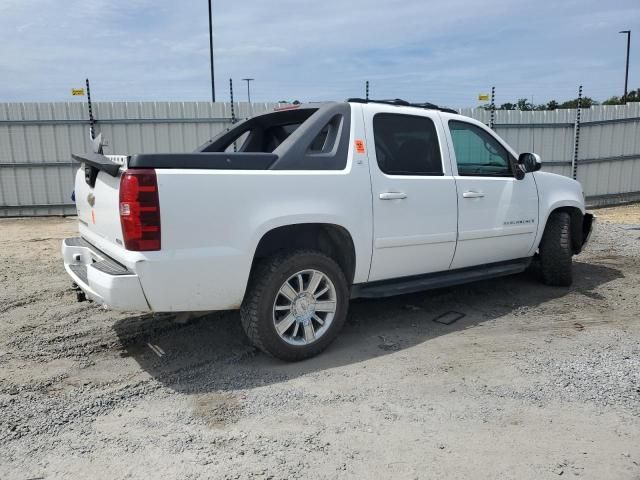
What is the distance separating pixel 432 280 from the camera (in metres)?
4.78

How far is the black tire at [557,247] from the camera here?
5.80m

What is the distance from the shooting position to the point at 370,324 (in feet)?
16.1

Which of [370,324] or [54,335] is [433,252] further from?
[54,335]

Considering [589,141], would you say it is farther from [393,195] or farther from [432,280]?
[393,195]

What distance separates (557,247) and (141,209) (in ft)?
14.6

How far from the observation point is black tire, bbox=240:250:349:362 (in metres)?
3.79

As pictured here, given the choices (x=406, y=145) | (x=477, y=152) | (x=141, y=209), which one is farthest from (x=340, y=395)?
(x=477, y=152)

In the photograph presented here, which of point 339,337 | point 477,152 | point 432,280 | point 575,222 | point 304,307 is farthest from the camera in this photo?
point 575,222

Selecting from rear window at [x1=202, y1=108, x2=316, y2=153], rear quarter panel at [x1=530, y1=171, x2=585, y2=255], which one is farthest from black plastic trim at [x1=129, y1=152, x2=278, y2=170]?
rear quarter panel at [x1=530, y1=171, x2=585, y2=255]

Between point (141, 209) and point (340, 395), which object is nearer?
point (141, 209)

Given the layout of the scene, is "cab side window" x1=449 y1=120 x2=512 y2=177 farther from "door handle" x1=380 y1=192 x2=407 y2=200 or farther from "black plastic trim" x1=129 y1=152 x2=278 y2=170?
"black plastic trim" x1=129 y1=152 x2=278 y2=170

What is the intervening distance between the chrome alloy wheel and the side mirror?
8.38 feet

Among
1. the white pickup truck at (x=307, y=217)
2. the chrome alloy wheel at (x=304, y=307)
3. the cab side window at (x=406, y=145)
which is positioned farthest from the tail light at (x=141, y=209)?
the cab side window at (x=406, y=145)

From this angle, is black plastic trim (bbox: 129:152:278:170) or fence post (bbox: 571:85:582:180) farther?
fence post (bbox: 571:85:582:180)
